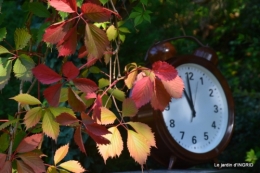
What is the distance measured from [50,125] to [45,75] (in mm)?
112

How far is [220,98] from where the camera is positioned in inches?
73.9

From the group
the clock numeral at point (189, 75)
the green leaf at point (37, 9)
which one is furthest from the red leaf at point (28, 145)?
the clock numeral at point (189, 75)

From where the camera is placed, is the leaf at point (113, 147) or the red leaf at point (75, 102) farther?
the leaf at point (113, 147)

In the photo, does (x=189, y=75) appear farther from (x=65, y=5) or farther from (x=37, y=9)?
(x=65, y=5)

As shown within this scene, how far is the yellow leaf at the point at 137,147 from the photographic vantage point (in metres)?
1.10

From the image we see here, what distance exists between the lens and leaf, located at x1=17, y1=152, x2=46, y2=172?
3.37ft

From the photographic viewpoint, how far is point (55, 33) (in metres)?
1.02

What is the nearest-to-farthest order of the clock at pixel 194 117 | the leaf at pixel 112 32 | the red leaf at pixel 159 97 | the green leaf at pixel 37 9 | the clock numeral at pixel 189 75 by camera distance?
the red leaf at pixel 159 97
the green leaf at pixel 37 9
the leaf at pixel 112 32
the clock at pixel 194 117
the clock numeral at pixel 189 75

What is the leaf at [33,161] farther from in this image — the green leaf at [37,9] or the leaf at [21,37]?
the green leaf at [37,9]

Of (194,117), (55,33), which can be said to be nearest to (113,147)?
(55,33)

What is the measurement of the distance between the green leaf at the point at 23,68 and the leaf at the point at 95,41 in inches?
6.2

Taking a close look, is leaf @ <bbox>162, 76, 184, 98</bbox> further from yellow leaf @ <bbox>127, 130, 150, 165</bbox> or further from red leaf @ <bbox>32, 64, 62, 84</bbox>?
red leaf @ <bbox>32, 64, 62, 84</bbox>

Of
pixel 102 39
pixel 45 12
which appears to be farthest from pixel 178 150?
pixel 102 39

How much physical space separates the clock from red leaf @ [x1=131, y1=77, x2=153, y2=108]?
2.00 ft
